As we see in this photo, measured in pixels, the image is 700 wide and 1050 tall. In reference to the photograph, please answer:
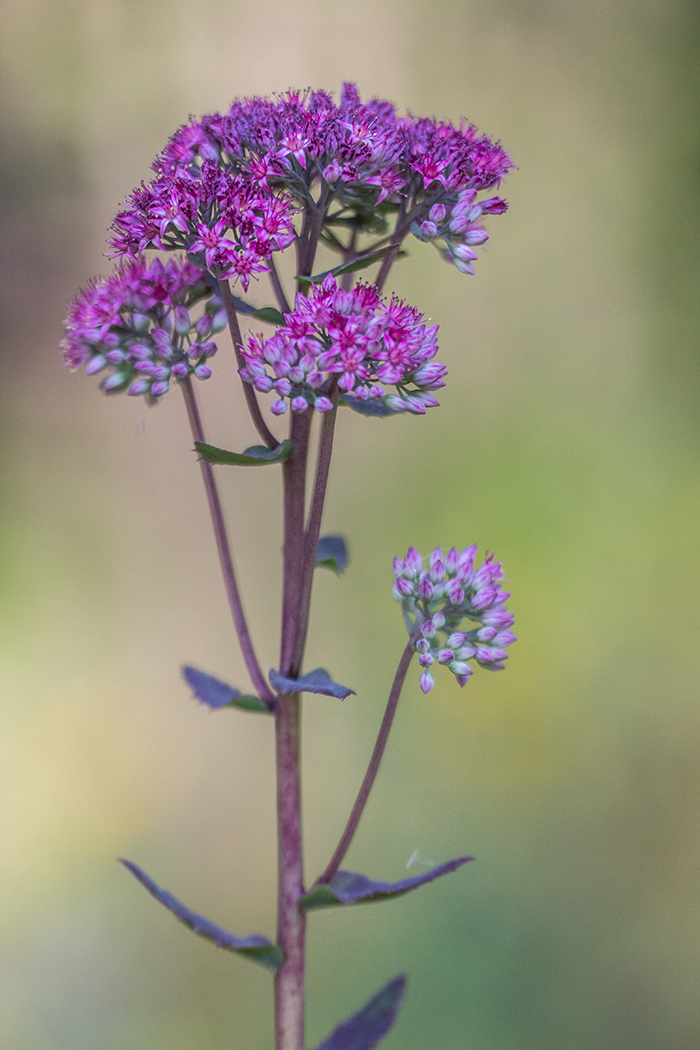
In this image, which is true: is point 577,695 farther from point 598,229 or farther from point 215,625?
point 598,229

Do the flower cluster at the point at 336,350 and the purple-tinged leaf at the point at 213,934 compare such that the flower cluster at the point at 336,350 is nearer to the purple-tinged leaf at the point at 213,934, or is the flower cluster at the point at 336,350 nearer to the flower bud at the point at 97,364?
the flower bud at the point at 97,364

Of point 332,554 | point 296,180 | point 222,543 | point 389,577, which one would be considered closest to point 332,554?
point 332,554

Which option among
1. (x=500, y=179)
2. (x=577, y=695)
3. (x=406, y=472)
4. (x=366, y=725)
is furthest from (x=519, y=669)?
(x=500, y=179)

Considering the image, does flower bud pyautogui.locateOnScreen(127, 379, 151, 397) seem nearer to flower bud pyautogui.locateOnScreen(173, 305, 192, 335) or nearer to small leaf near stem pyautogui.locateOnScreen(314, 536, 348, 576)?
flower bud pyautogui.locateOnScreen(173, 305, 192, 335)

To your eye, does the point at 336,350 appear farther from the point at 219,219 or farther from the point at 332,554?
the point at 332,554

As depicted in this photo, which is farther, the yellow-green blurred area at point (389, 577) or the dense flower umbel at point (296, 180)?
the yellow-green blurred area at point (389, 577)

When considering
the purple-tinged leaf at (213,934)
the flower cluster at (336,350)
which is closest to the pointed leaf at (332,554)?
the flower cluster at (336,350)
